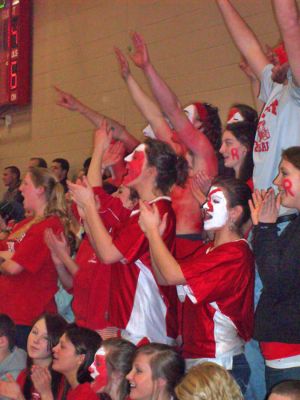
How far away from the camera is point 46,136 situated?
363 inches

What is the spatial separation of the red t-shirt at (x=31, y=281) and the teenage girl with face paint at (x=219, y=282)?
1545mm

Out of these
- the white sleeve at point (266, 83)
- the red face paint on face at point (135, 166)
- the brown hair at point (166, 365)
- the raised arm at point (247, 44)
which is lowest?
the brown hair at point (166, 365)

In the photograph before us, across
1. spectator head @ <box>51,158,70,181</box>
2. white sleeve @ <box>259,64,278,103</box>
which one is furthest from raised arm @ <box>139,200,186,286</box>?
spectator head @ <box>51,158,70,181</box>

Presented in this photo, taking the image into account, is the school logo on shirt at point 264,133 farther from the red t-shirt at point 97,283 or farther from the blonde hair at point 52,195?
the blonde hair at point 52,195

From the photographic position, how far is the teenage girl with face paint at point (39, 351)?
4.18m

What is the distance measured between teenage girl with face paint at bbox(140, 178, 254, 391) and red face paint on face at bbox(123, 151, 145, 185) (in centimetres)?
52

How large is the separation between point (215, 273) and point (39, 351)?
5.61 ft

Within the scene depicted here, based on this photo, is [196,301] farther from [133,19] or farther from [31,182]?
[133,19]

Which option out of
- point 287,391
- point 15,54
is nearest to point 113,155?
point 287,391

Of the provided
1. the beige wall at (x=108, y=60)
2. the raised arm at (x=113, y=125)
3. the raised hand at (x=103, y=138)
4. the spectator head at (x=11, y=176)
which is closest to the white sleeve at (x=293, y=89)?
the raised hand at (x=103, y=138)

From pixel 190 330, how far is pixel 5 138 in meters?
7.24

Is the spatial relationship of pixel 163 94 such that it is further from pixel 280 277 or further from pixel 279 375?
pixel 279 375

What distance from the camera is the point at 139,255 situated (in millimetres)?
3537

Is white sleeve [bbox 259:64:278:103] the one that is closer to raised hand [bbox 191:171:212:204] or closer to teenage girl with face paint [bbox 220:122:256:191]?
teenage girl with face paint [bbox 220:122:256:191]
